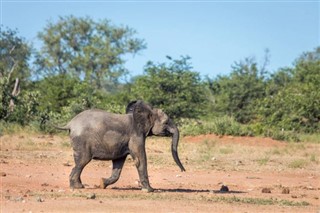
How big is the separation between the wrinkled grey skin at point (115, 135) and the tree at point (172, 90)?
24716 mm

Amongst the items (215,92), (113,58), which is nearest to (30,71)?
(113,58)

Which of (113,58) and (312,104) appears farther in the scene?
(113,58)

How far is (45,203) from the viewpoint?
10430 mm

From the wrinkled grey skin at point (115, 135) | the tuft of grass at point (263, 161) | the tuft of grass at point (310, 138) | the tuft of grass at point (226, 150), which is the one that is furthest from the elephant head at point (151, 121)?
the tuft of grass at point (310, 138)

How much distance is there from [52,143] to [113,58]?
43460 millimetres

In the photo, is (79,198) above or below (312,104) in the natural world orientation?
below

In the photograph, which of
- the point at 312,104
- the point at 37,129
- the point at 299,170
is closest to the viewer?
the point at 299,170

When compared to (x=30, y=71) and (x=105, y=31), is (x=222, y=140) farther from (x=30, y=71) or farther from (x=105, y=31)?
(x=105, y=31)

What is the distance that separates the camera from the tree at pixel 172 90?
127ft

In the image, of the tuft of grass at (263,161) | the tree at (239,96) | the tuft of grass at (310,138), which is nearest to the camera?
the tuft of grass at (263,161)

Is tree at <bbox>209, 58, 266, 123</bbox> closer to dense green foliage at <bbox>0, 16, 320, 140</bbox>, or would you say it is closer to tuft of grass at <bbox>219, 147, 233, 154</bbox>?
dense green foliage at <bbox>0, 16, 320, 140</bbox>

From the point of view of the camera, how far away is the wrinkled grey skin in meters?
12.9

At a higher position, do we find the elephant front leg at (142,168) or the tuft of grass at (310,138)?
the tuft of grass at (310,138)

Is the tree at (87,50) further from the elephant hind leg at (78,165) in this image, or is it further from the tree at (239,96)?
the elephant hind leg at (78,165)
